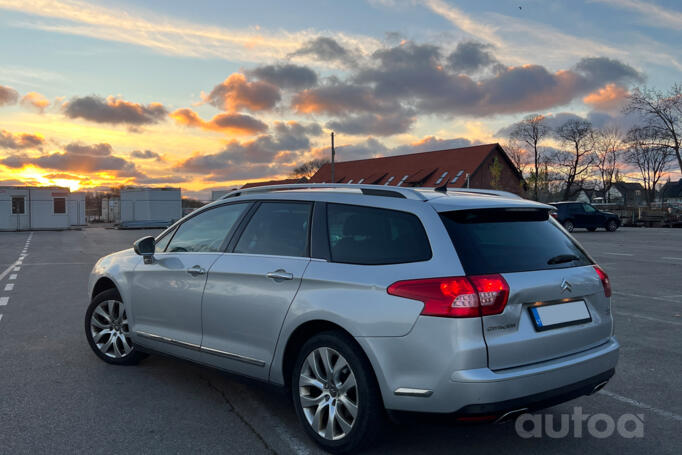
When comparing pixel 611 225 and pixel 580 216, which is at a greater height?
pixel 580 216

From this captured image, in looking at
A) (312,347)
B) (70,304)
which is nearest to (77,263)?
(70,304)

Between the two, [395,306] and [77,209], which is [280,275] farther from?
[77,209]

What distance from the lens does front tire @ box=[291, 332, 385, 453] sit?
3.37m

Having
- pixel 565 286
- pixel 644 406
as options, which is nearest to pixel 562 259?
pixel 565 286

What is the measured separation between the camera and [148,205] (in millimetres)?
48312

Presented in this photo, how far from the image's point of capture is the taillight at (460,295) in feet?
10.3

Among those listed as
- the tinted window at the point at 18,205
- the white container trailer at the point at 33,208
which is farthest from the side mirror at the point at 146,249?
the tinted window at the point at 18,205

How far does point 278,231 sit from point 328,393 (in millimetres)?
1174

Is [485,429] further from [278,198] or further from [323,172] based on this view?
[323,172]

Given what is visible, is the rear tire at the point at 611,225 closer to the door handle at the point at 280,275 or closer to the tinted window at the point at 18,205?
the door handle at the point at 280,275

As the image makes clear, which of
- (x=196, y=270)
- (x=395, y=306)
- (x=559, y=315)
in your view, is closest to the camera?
(x=395, y=306)

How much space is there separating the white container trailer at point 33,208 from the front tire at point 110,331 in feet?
145

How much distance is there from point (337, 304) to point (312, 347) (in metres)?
0.35

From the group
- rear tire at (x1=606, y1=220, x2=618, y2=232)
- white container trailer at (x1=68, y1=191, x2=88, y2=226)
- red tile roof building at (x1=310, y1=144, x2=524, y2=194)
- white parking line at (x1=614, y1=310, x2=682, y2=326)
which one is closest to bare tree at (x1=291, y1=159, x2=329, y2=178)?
red tile roof building at (x1=310, y1=144, x2=524, y2=194)
